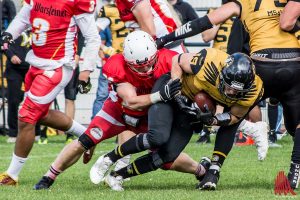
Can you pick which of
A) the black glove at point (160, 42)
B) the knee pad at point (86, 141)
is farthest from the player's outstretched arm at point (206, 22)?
the knee pad at point (86, 141)

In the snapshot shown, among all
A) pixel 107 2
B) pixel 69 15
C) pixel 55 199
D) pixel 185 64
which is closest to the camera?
pixel 55 199

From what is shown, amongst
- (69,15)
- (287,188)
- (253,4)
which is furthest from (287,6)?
(69,15)

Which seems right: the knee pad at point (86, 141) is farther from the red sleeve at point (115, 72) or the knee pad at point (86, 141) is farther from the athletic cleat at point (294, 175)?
the athletic cleat at point (294, 175)

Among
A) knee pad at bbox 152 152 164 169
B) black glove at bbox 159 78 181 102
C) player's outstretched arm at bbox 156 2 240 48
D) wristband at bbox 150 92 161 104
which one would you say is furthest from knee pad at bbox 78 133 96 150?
player's outstretched arm at bbox 156 2 240 48

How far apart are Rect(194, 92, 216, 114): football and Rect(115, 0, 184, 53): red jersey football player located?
97 cm

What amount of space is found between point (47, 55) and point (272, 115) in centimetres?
458

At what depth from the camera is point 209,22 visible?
7414 millimetres

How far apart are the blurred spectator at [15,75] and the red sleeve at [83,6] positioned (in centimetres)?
465

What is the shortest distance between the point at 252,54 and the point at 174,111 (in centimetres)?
77

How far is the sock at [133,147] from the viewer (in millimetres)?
7078

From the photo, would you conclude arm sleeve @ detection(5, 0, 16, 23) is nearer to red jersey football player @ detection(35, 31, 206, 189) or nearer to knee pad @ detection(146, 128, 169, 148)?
red jersey football player @ detection(35, 31, 206, 189)

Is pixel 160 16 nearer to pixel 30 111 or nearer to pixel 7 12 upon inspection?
pixel 30 111

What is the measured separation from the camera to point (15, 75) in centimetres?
1258

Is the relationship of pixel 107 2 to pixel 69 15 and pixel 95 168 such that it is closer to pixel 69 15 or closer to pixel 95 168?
pixel 69 15
